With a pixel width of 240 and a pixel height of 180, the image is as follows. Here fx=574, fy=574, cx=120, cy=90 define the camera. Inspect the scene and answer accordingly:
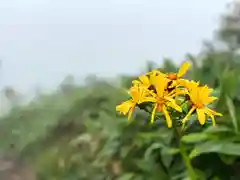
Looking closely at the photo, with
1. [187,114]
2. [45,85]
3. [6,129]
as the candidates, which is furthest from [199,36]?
[187,114]

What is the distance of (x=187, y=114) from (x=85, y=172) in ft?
2.59

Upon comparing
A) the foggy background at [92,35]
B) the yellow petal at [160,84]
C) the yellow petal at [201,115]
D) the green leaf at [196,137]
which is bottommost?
the green leaf at [196,137]

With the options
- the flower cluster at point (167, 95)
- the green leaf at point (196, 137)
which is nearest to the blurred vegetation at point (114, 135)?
the green leaf at point (196, 137)

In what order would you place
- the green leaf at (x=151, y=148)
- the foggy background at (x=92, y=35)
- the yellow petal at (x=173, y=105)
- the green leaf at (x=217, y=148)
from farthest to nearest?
the foggy background at (x=92, y=35), the green leaf at (x=151, y=148), the green leaf at (x=217, y=148), the yellow petal at (x=173, y=105)

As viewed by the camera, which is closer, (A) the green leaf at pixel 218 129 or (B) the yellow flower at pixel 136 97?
(B) the yellow flower at pixel 136 97

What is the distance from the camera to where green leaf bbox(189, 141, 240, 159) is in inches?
41.6

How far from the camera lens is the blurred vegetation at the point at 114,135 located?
3.68 feet

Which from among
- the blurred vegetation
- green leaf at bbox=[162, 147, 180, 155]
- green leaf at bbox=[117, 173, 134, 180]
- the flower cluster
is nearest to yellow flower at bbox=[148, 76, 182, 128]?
the flower cluster

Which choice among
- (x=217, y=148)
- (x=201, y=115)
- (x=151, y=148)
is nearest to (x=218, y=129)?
(x=217, y=148)

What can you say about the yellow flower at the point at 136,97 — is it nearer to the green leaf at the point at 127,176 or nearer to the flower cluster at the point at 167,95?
the flower cluster at the point at 167,95

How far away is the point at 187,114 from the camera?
1.94ft

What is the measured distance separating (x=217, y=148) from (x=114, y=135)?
1.02 ft

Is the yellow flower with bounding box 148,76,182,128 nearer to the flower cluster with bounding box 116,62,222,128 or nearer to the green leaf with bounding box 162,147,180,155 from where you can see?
the flower cluster with bounding box 116,62,222,128

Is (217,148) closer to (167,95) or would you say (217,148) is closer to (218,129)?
(218,129)
